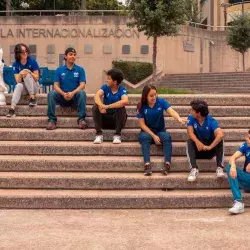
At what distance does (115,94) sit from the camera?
724 cm

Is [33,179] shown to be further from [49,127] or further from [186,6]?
[186,6]

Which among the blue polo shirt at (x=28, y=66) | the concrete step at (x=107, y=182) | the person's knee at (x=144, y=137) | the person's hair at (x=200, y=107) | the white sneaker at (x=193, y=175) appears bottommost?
the concrete step at (x=107, y=182)

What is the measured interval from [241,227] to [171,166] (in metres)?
1.67

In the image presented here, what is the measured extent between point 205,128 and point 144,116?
937 mm

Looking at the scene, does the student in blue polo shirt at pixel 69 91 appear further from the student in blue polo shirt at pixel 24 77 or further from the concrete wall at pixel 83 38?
the concrete wall at pixel 83 38

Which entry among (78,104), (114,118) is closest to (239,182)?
(114,118)

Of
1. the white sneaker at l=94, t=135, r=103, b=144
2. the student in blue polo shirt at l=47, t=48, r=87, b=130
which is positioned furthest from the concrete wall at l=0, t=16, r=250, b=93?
the white sneaker at l=94, t=135, r=103, b=144

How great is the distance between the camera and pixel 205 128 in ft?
20.6

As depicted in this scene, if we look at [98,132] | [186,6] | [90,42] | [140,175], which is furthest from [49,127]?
[90,42]

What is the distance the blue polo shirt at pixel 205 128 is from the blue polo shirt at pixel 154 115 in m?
0.54

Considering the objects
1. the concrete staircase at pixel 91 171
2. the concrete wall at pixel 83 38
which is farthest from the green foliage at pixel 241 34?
the concrete staircase at pixel 91 171

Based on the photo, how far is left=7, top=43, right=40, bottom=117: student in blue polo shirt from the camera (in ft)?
26.0

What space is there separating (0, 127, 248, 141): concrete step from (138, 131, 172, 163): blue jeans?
626 mm

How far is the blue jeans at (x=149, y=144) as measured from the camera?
6.38 metres
